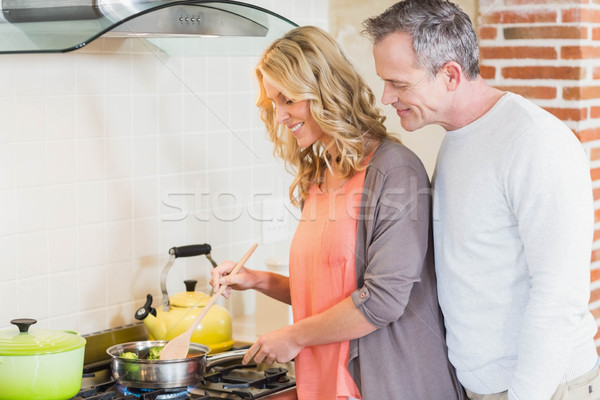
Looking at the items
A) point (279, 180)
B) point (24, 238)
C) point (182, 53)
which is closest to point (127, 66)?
point (182, 53)

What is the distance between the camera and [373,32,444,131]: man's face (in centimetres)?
128

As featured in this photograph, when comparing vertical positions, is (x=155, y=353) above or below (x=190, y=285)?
below

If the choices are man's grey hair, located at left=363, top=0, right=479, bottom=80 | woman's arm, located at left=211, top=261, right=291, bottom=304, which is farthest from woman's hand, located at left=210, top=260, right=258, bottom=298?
man's grey hair, located at left=363, top=0, right=479, bottom=80

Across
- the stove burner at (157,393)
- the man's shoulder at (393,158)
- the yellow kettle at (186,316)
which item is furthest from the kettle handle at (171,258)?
the man's shoulder at (393,158)

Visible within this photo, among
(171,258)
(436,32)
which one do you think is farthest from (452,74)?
(171,258)

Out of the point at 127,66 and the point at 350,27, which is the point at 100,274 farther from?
the point at 350,27

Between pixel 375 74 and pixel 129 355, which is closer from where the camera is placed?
pixel 375 74

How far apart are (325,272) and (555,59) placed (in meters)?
0.85

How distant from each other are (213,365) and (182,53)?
0.71m

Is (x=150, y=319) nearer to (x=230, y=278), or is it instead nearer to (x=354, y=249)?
(x=230, y=278)

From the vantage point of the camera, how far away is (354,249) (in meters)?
1.40

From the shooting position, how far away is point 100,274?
5.82ft

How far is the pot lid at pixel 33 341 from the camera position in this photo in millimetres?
1362

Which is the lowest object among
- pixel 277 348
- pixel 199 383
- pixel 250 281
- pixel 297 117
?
pixel 199 383
